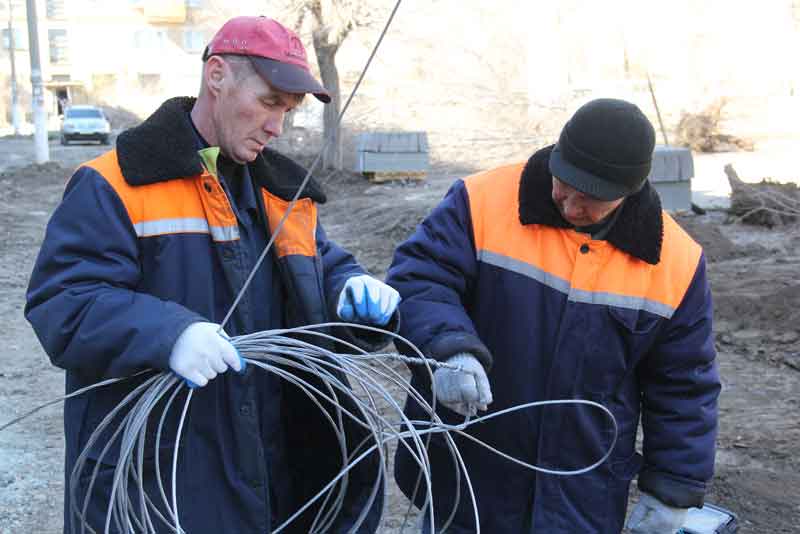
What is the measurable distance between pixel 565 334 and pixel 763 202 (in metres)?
8.37

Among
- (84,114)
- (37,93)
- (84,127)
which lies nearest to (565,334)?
(37,93)

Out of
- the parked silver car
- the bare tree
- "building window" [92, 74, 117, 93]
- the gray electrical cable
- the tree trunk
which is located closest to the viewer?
the gray electrical cable

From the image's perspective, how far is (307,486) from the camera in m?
2.44

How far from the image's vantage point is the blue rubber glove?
7.21ft

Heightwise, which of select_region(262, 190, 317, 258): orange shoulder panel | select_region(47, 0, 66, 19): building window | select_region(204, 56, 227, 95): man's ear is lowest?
select_region(262, 190, 317, 258): orange shoulder panel

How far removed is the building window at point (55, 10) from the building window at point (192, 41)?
639 centimetres

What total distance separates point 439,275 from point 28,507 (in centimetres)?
263

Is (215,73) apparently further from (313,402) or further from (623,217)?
(623,217)

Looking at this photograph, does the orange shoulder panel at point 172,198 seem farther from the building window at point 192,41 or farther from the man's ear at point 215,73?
the building window at point 192,41

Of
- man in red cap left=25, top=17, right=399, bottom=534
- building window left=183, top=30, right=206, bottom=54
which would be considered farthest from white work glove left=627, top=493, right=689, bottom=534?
building window left=183, top=30, right=206, bottom=54

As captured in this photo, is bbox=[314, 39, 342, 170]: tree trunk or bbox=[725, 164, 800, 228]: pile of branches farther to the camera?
bbox=[314, 39, 342, 170]: tree trunk

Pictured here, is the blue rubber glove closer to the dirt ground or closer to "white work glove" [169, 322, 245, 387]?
"white work glove" [169, 322, 245, 387]

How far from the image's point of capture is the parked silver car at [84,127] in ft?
95.0

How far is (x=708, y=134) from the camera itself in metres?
19.0
